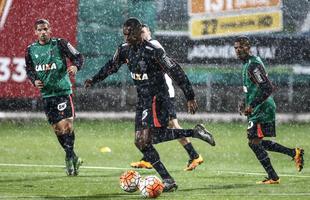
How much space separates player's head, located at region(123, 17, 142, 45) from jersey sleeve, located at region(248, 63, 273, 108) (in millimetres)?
1805

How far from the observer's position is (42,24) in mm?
14805

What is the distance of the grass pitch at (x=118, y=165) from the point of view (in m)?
12.7

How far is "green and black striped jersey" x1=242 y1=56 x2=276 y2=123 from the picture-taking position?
13680mm

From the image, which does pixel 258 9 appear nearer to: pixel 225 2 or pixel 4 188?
pixel 225 2

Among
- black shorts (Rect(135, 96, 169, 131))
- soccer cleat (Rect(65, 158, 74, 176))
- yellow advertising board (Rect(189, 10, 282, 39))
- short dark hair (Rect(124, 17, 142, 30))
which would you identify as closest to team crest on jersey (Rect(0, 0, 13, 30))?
yellow advertising board (Rect(189, 10, 282, 39))

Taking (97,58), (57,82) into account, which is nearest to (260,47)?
(97,58)

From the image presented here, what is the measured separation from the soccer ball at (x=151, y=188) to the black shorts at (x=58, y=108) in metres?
3.28

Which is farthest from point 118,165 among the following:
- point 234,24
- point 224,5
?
point 224,5

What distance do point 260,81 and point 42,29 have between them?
323 centimetres

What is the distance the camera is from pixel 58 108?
49.6 feet

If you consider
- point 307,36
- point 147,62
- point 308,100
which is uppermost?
point 147,62

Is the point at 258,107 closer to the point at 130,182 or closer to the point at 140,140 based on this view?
the point at 140,140

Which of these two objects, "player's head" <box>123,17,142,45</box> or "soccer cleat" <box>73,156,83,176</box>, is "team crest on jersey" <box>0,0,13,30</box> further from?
"player's head" <box>123,17,142,45</box>

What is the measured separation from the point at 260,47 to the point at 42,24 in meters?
9.95
